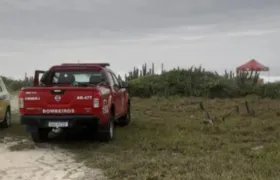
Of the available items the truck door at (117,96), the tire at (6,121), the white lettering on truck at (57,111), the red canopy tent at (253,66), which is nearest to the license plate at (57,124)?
the white lettering on truck at (57,111)

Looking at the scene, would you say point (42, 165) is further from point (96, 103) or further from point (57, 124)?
point (96, 103)

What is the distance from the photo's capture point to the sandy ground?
799 cm

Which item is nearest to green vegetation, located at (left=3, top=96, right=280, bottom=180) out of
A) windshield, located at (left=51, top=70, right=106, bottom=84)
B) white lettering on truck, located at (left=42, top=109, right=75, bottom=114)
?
white lettering on truck, located at (left=42, top=109, right=75, bottom=114)

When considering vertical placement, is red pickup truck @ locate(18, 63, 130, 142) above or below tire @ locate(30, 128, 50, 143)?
above

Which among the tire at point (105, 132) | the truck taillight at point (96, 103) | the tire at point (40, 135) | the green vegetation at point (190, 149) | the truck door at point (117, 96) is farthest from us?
the truck door at point (117, 96)

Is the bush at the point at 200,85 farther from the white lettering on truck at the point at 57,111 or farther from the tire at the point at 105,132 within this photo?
the white lettering on truck at the point at 57,111

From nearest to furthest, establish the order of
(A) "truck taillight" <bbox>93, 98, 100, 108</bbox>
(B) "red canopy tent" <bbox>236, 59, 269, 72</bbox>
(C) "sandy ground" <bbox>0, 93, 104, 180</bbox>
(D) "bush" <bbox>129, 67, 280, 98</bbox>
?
(C) "sandy ground" <bbox>0, 93, 104, 180</bbox>
(A) "truck taillight" <bbox>93, 98, 100, 108</bbox>
(D) "bush" <bbox>129, 67, 280, 98</bbox>
(B) "red canopy tent" <bbox>236, 59, 269, 72</bbox>

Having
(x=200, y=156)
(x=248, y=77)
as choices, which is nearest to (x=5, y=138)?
(x=200, y=156)

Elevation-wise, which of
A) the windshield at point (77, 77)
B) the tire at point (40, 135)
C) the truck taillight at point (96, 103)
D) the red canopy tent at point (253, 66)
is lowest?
the tire at point (40, 135)

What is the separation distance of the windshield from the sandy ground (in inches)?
81.6

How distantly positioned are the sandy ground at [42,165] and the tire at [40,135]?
0.34m

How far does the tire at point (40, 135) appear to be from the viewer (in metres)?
11.1

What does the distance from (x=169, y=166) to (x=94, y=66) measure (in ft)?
16.5

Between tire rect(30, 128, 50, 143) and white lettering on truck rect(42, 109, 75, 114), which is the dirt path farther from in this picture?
white lettering on truck rect(42, 109, 75, 114)
